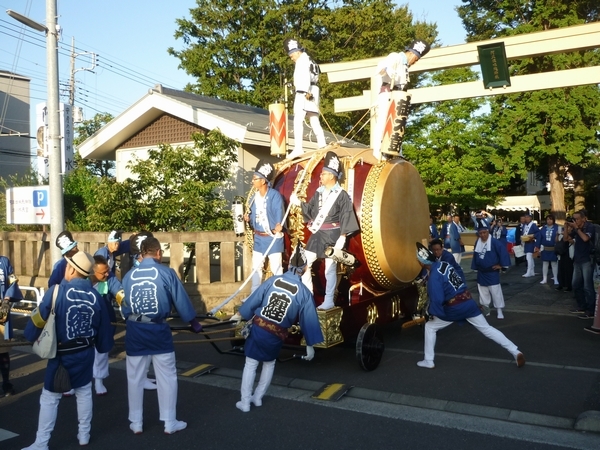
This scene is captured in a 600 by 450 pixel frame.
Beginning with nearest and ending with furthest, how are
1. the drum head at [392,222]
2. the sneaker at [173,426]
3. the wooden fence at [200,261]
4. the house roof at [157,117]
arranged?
the sneaker at [173,426]
the drum head at [392,222]
the wooden fence at [200,261]
the house roof at [157,117]

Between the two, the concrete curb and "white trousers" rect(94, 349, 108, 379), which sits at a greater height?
"white trousers" rect(94, 349, 108, 379)

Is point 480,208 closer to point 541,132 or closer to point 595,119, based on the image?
point 541,132

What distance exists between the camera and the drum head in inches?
268

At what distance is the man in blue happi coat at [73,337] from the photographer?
4574 millimetres

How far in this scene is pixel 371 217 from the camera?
6793mm

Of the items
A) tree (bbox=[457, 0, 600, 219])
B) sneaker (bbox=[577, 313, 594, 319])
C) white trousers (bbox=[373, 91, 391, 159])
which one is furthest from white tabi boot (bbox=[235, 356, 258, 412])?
tree (bbox=[457, 0, 600, 219])

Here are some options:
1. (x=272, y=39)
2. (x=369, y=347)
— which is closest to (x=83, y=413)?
(x=369, y=347)

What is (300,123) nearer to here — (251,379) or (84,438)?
(251,379)

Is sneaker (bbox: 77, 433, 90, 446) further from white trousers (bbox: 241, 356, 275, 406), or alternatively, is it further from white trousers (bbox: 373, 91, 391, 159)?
white trousers (bbox: 373, 91, 391, 159)

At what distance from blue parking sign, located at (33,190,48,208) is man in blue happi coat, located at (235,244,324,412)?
7.22m

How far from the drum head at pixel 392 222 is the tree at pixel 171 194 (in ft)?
15.9

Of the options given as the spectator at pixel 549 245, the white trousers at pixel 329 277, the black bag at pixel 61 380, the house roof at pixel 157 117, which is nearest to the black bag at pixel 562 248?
the spectator at pixel 549 245

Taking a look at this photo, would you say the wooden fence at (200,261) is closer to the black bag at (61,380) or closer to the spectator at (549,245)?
the black bag at (61,380)

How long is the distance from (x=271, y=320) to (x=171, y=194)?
682cm
